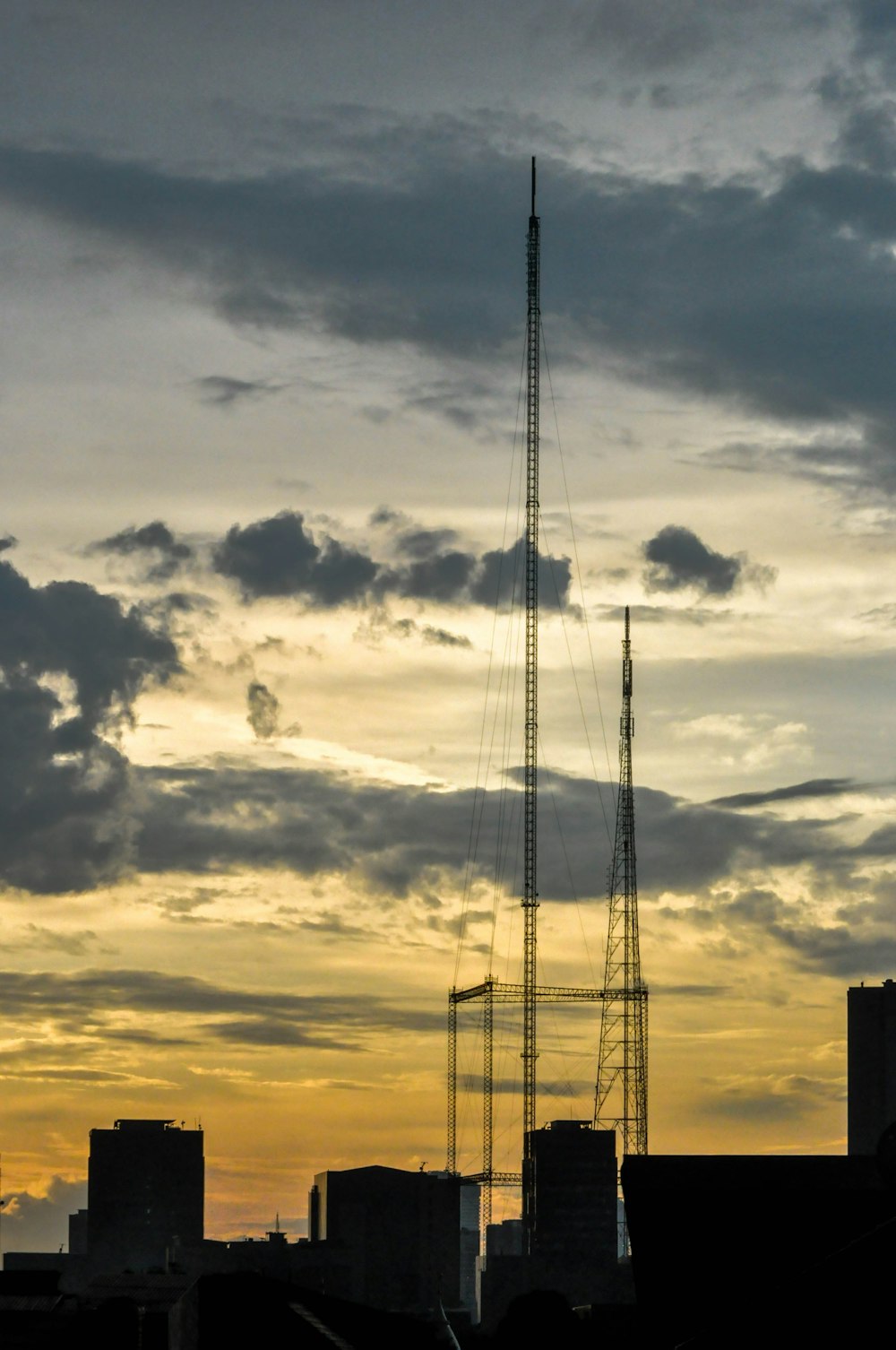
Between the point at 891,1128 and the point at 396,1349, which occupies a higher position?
the point at 891,1128

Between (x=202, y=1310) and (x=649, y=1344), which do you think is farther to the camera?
(x=202, y=1310)

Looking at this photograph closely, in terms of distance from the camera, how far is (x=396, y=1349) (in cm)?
6091

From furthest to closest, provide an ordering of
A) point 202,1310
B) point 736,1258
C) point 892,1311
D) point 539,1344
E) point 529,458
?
point 529,458 < point 202,1310 < point 736,1258 < point 539,1344 < point 892,1311

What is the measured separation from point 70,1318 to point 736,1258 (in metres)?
67.3

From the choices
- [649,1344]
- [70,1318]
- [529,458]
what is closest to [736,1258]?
[649,1344]

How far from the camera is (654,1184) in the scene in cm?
4159

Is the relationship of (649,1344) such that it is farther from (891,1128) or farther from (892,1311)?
(892,1311)

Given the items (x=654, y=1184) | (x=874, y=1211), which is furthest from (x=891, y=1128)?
(x=654, y=1184)

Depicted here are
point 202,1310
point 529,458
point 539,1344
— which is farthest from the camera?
point 529,458

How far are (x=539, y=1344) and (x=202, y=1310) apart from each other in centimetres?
2358

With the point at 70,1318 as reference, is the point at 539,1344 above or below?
above

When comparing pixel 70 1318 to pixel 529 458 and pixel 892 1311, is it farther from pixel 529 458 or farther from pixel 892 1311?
pixel 529 458

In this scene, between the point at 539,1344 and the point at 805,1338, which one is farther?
the point at 539,1344

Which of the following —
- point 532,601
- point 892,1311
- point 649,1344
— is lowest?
point 649,1344
